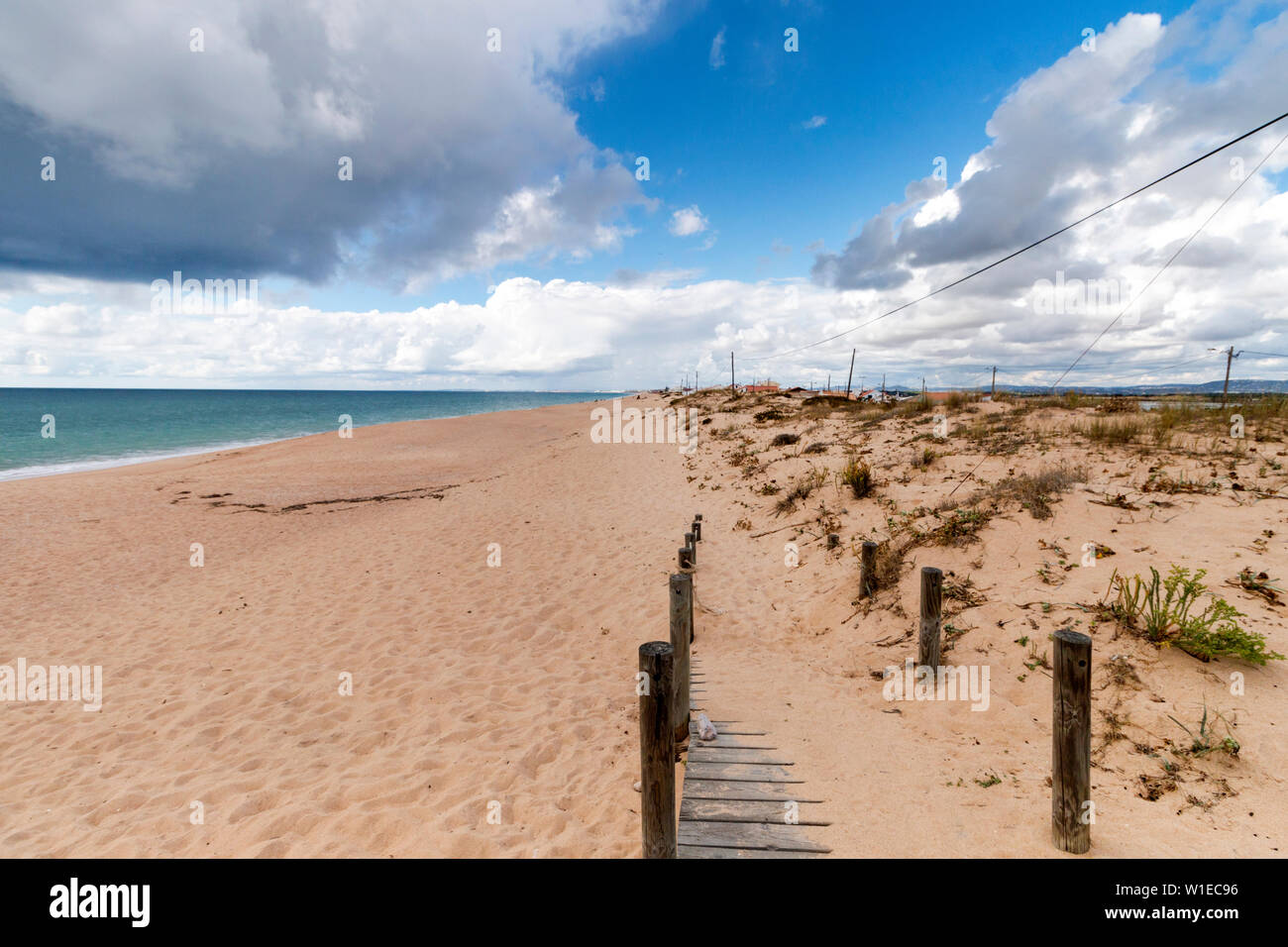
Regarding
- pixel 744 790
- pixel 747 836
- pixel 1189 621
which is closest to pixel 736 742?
A: pixel 744 790

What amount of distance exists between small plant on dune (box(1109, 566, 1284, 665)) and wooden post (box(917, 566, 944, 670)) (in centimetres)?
203

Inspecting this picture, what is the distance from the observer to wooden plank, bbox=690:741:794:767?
190 inches

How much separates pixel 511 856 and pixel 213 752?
12.8ft

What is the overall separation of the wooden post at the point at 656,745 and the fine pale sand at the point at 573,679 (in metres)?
0.99

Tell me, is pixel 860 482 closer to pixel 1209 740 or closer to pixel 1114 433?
pixel 1114 433

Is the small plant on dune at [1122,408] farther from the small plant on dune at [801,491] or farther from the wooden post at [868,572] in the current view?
the wooden post at [868,572]

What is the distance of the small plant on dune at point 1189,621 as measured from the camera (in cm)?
518

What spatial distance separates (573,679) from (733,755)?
2832 millimetres

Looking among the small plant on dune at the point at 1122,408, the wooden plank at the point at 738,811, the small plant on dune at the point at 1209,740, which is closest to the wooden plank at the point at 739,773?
the wooden plank at the point at 738,811

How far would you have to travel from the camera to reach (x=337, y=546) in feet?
42.8

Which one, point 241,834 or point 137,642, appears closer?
point 241,834

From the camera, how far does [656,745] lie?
333 centimetres
